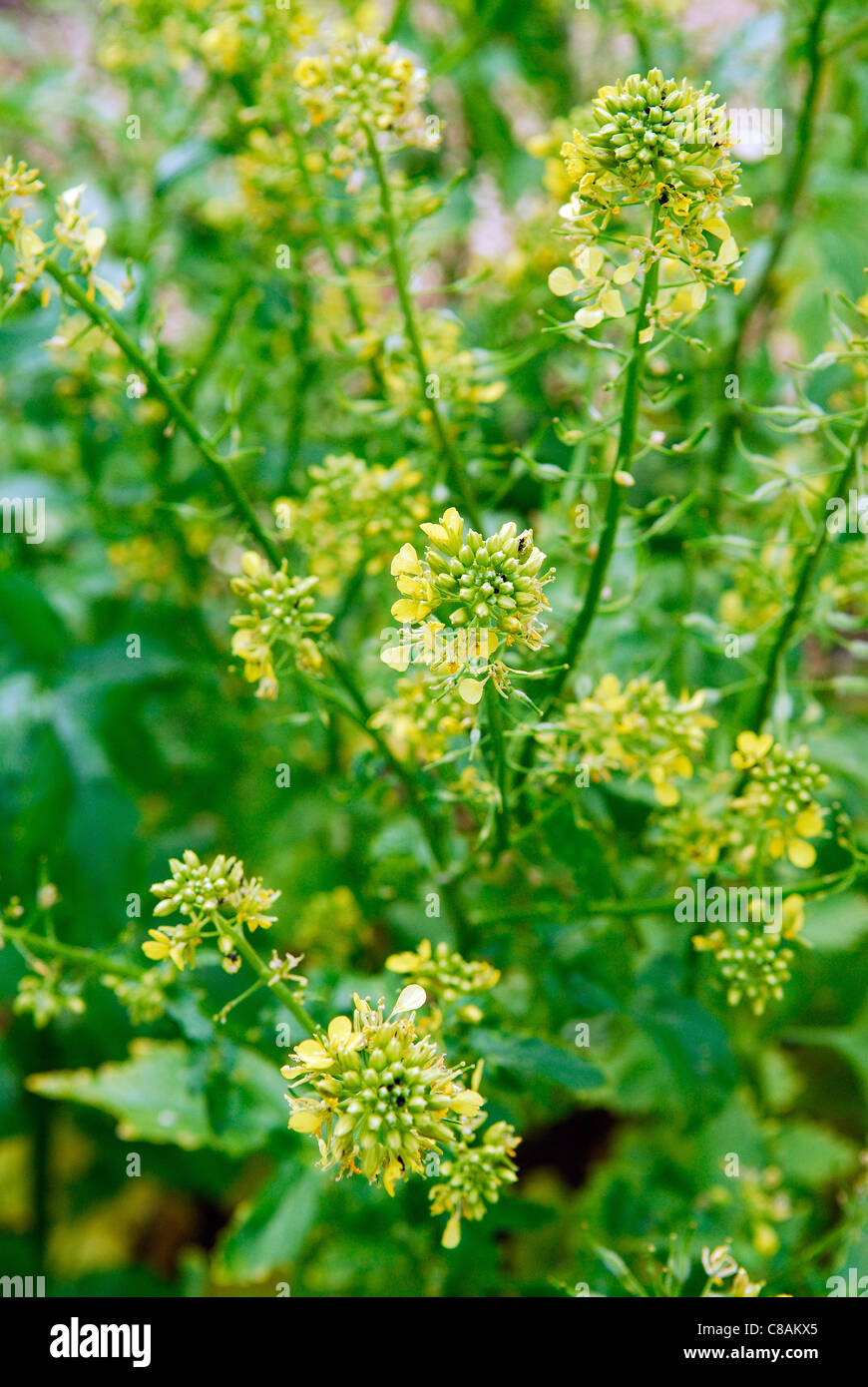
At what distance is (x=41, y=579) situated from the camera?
1.97m

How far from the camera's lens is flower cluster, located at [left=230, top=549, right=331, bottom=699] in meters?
0.93

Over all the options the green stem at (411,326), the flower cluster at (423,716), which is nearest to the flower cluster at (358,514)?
the green stem at (411,326)

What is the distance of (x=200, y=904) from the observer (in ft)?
2.85

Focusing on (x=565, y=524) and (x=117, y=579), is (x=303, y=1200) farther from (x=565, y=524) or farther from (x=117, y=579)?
(x=117, y=579)

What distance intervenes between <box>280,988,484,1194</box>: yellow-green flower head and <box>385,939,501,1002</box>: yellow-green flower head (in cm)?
19

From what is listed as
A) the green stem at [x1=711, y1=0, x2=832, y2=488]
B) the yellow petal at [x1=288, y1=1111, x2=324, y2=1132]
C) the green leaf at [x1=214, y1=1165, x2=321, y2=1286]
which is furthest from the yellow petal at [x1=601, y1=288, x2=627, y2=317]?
the green leaf at [x1=214, y1=1165, x2=321, y2=1286]

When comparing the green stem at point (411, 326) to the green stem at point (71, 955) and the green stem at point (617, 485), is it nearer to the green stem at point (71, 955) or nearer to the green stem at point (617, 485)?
the green stem at point (617, 485)

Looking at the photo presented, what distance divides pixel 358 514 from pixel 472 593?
17.6 inches

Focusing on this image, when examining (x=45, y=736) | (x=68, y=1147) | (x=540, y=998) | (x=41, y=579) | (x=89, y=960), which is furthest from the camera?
(x=68, y=1147)

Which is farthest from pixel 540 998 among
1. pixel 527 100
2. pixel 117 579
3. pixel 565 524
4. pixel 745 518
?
pixel 527 100

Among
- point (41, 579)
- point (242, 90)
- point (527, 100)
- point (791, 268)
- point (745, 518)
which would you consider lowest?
point (745, 518)

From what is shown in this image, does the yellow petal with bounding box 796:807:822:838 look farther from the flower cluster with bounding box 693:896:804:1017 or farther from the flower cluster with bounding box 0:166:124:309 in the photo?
the flower cluster with bounding box 0:166:124:309

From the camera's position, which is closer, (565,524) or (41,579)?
(565,524)
